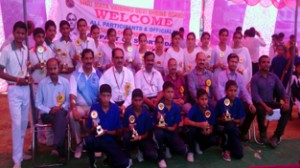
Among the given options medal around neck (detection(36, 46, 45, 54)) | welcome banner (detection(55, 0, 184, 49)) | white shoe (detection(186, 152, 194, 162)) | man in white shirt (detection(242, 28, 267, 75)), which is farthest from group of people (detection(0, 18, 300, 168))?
man in white shirt (detection(242, 28, 267, 75))

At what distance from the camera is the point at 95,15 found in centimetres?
632

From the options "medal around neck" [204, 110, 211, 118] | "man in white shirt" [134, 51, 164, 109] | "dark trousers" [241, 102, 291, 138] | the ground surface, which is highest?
"man in white shirt" [134, 51, 164, 109]

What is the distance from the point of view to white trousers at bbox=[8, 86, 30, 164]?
11.9 feet

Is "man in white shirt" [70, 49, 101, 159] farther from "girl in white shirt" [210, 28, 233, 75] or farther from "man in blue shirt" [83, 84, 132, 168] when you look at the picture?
"girl in white shirt" [210, 28, 233, 75]

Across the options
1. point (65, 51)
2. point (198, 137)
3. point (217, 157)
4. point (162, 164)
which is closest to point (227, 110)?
point (198, 137)

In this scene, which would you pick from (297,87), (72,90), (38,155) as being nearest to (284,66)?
(297,87)

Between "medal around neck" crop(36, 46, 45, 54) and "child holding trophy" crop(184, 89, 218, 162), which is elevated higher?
"medal around neck" crop(36, 46, 45, 54)

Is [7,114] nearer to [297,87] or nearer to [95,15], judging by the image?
[95,15]

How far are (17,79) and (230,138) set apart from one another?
3.03 meters

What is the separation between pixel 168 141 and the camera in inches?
159


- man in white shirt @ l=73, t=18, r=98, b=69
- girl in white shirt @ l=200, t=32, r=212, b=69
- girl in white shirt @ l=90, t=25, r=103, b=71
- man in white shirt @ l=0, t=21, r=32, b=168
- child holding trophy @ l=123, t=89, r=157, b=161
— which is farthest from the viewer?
girl in white shirt @ l=200, t=32, r=212, b=69

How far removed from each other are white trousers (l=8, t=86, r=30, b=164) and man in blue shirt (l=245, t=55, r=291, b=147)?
3445 mm

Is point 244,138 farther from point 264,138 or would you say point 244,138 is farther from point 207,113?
point 207,113

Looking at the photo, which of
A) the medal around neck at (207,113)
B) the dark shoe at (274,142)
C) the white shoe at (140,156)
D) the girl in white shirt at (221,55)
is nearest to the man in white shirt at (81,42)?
the white shoe at (140,156)
